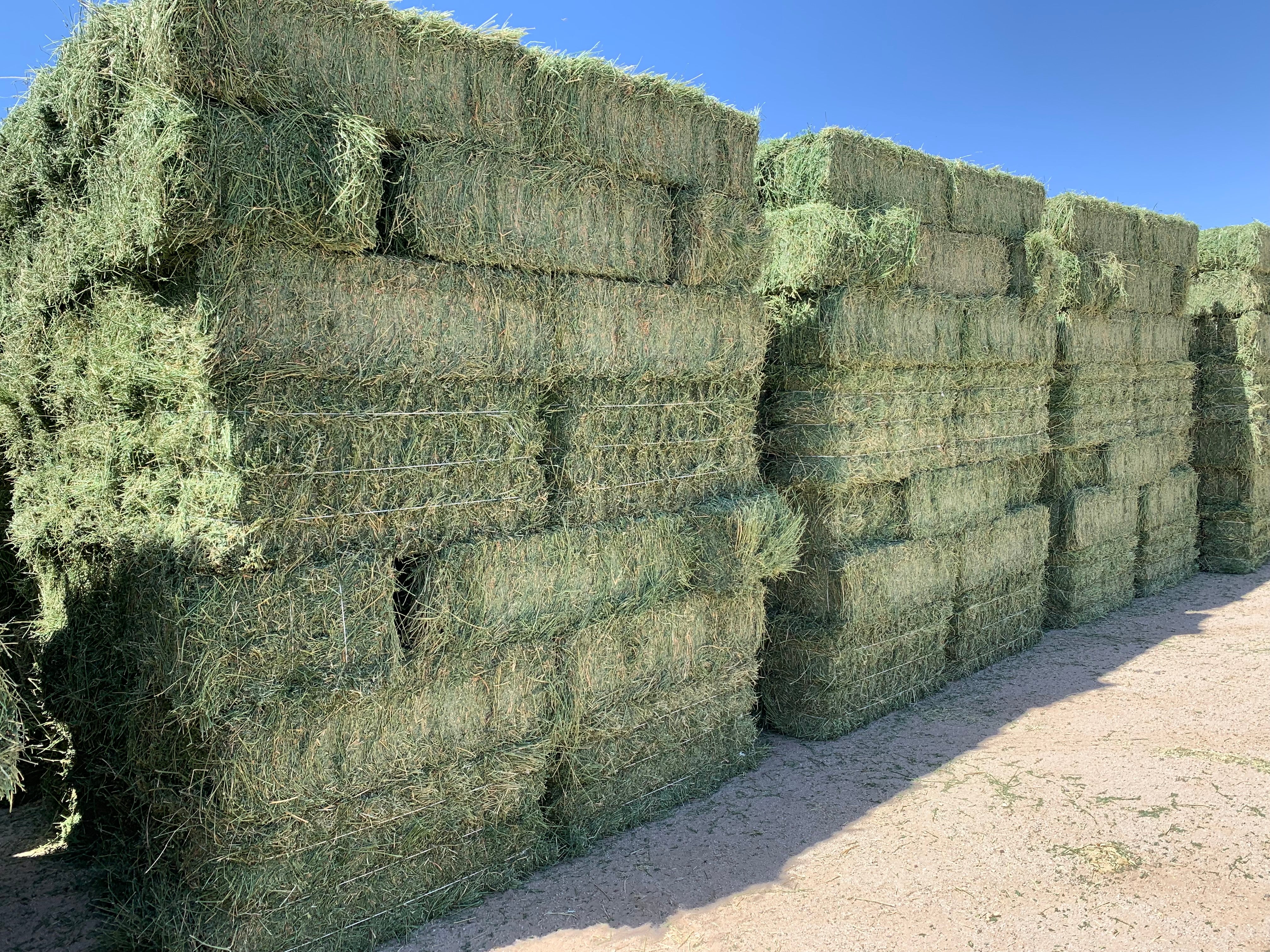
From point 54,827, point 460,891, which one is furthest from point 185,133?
point 54,827

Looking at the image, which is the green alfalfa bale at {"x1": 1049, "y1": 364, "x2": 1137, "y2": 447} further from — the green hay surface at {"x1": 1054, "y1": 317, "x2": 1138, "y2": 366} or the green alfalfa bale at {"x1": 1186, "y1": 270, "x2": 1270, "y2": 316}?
the green alfalfa bale at {"x1": 1186, "y1": 270, "x2": 1270, "y2": 316}

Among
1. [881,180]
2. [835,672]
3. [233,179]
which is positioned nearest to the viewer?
[233,179]

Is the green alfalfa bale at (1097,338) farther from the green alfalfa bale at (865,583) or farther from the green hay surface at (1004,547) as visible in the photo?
the green alfalfa bale at (865,583)

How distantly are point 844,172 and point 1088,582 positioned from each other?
578 centimetres

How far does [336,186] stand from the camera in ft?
12.2

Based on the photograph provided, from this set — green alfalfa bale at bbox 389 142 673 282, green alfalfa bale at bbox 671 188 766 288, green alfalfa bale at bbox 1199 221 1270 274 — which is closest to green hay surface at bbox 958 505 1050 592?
green alfalfa bale at bbox 671 188 766 288

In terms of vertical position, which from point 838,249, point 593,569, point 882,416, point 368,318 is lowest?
point 593,569

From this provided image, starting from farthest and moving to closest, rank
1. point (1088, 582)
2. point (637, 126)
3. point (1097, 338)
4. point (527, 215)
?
point (1097, 338)
point (1088, 582)
point (637, 126)
point (527, 215)

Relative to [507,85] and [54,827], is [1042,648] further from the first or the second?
[54,827]

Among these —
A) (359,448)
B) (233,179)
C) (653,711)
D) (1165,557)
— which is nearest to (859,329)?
(653,711)

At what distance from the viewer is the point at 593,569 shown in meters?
4.97

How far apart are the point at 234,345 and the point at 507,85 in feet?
6.44

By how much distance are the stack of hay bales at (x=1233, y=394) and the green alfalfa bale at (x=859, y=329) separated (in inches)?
290

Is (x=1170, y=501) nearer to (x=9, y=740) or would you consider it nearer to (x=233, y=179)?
(x=233, y=179)
